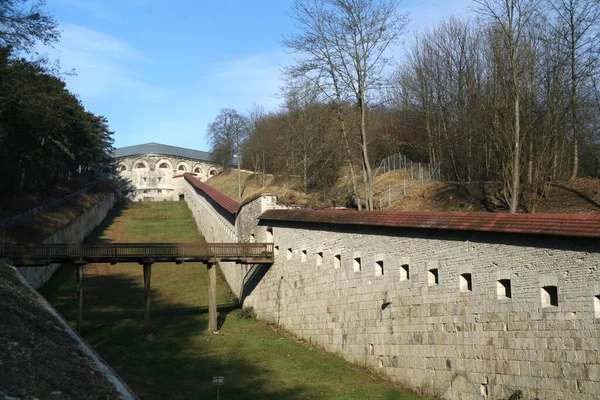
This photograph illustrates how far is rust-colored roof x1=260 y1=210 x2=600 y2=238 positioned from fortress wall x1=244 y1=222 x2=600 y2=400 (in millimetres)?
266

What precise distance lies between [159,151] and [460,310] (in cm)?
9215

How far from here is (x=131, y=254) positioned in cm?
2464

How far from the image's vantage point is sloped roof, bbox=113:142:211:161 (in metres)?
102

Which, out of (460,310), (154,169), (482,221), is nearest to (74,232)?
(460,310)

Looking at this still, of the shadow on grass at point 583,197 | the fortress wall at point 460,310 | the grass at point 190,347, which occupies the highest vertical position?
the shadow on grass at point 583,197

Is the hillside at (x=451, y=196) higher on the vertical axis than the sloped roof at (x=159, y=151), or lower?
lower

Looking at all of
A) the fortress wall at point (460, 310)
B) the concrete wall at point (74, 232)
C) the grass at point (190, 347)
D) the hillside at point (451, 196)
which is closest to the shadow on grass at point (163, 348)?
A: the grass at point (190, 347)

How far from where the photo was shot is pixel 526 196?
85.4 feet

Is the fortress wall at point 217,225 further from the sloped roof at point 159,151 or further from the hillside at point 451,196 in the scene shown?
the sloped roof at point 159,151

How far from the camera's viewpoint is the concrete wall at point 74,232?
2930cm

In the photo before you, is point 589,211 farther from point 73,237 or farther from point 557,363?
point 73,237

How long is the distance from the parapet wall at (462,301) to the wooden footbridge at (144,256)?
12.2ft

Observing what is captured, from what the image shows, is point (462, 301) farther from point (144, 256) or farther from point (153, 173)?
point (153, 173)

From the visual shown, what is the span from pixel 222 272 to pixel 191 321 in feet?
36.0
